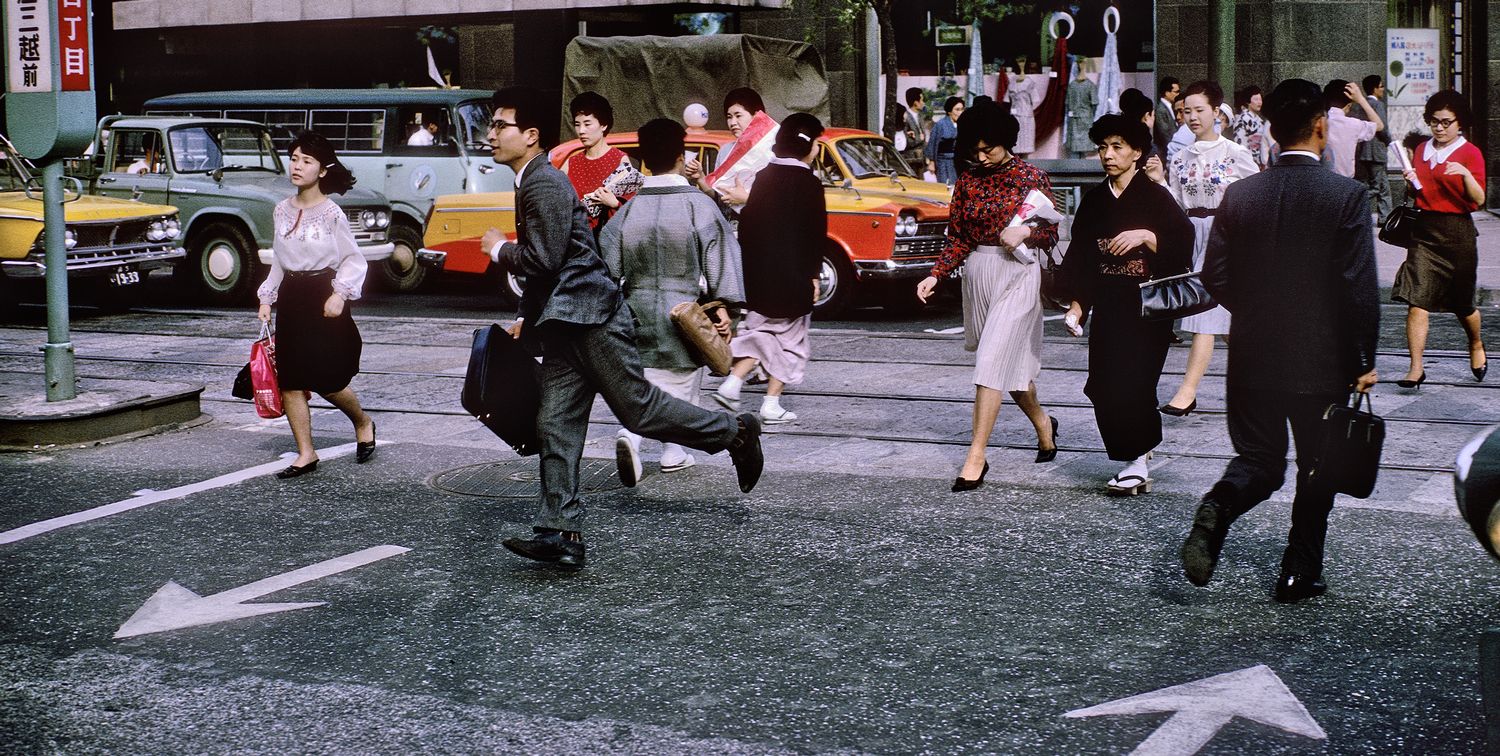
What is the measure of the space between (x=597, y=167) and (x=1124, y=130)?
2880 millimetres

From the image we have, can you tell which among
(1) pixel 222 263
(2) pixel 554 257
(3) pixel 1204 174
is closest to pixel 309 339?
(2) pixel 554 257

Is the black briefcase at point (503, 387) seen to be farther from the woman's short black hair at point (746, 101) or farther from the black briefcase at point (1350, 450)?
the woman's short black hair at point (746, 101)

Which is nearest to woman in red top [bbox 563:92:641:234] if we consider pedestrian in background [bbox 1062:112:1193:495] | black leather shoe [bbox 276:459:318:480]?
black leather shoe [bbox 276:459:318:480]

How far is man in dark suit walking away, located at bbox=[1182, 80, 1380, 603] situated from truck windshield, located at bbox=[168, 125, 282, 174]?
13219 millimetres

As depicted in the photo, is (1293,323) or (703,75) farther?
(703,75)

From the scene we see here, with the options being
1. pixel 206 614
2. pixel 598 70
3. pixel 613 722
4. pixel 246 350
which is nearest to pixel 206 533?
pixel 206 614

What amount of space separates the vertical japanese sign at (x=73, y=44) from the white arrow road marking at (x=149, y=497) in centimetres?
245

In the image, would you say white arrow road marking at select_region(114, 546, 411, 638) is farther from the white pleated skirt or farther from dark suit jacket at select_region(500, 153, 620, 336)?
the white pleated skirt

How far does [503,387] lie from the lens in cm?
607

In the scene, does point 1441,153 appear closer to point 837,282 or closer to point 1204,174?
point 1204,174

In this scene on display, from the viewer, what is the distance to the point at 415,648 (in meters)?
5.07

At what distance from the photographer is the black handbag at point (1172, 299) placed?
6133 millimetres

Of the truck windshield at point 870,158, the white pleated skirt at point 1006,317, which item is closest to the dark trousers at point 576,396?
the white pleated skirt at point 1006,317

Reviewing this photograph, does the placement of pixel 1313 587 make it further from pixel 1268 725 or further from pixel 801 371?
pixel 801 371
